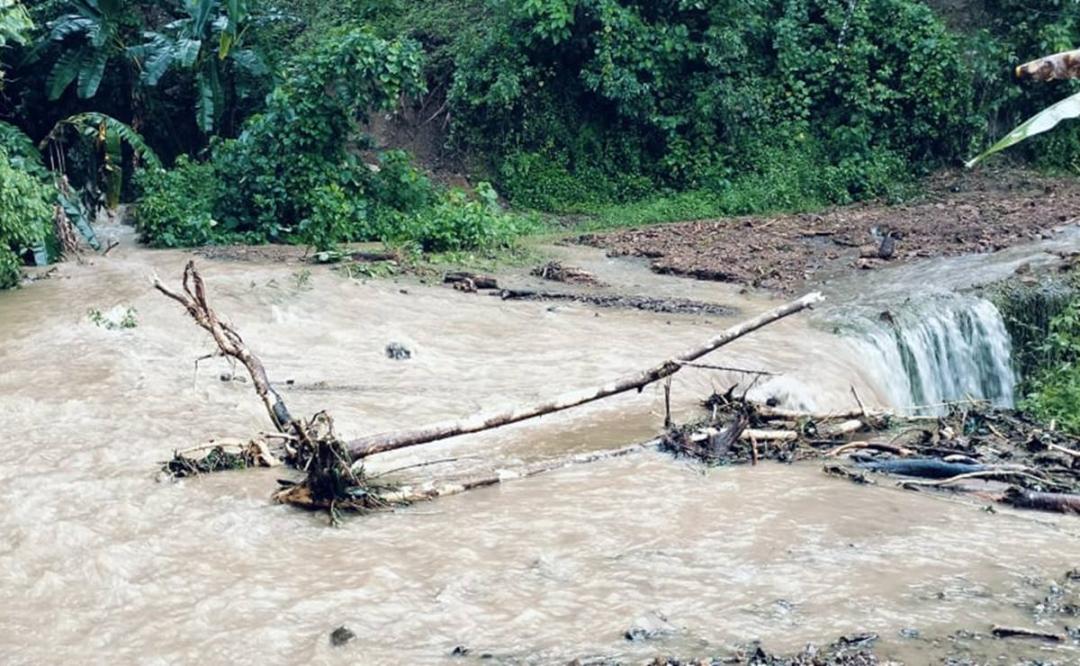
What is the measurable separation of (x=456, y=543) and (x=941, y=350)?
7.28 metres

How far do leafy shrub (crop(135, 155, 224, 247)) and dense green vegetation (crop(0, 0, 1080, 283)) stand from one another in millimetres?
783

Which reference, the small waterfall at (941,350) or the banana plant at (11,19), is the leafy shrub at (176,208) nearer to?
the banana plant at (11,19)

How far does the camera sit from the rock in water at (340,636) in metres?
5.27

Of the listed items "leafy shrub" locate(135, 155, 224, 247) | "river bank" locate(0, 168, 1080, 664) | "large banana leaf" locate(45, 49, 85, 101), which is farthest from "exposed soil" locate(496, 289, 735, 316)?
"large banana leaf" locate(45, 49, 85, 101)

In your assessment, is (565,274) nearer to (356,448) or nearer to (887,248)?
(887,248)

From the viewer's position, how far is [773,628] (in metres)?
5.26

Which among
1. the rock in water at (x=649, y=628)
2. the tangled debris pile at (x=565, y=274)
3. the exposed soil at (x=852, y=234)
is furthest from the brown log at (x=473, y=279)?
the rock in water at (x=649, y=628)

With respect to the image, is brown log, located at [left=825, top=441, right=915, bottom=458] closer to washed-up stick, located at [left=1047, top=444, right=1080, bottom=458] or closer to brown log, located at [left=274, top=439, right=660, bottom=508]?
washed-up stick, located at [left=1047, top=444, right=1080, bottom=458]

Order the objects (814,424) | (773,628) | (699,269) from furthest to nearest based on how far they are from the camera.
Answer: (699,269) → (814,424) → (773,628)

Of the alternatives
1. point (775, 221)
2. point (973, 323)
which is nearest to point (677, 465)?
point (973, 323)

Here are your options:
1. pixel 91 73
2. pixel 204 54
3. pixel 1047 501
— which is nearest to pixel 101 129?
pixel 91 73

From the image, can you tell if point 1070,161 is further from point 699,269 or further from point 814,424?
point 814,424

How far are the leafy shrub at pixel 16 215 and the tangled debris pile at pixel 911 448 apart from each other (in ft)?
27.3

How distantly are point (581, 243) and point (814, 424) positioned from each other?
9.17 meters
